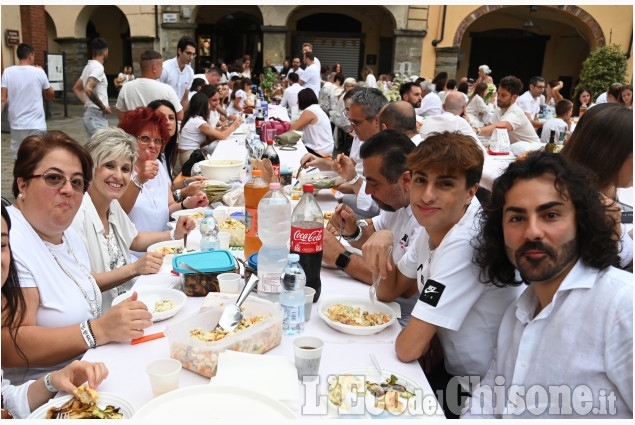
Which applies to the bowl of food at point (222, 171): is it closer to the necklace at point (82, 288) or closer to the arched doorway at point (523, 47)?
the necklace at point (82, 288)

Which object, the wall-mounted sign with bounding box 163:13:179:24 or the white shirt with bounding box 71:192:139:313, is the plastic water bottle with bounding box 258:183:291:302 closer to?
the white shirt with bounding box 71:192:139:313

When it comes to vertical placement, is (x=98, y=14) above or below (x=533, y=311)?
above

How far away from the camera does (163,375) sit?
1.41 metres

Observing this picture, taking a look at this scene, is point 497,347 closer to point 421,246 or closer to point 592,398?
point 592,398

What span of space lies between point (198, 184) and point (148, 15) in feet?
47.5

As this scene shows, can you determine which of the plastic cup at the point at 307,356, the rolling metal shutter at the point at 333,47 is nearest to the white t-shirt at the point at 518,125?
the plastic cup at the point at 307,356

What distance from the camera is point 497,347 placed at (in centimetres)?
178

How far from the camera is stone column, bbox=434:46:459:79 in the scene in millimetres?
16497

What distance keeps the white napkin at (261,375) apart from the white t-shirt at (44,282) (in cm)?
73

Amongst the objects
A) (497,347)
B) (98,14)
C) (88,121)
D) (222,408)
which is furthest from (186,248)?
(98,14)

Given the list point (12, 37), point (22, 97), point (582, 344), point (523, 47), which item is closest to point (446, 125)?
point (582, 344)

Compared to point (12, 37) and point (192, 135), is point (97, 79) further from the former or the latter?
point (12, 37)

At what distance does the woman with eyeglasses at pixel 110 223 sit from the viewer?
241cm

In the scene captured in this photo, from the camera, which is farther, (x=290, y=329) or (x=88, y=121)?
(x=88, y=121)
